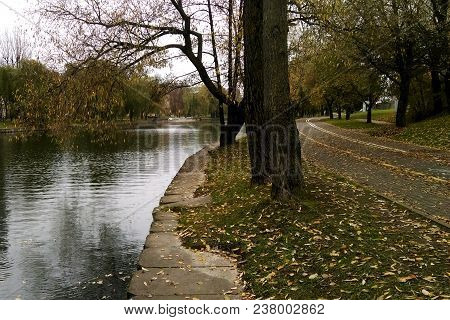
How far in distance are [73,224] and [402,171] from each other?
917cm

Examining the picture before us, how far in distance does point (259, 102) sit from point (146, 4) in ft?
26.8

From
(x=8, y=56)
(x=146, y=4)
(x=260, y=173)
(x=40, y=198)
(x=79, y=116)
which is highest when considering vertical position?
(x=8, y=56)

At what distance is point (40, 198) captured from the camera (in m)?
14.1

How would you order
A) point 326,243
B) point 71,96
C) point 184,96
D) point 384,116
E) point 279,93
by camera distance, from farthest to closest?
point 384,116
point 184,96
point 71,96
point 279,93
point 326,243

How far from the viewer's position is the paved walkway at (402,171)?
8.88m

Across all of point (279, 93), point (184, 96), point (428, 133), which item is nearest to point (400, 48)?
point (428, 133)

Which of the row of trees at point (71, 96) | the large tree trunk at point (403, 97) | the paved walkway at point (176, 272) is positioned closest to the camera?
the paved walkway at point (176, 272)

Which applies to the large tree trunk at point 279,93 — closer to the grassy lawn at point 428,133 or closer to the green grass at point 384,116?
the grassy lawn at point 428,133

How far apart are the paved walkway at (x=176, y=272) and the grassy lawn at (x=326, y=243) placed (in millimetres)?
236

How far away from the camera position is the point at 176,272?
6254 mm

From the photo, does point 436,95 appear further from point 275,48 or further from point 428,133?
point 275,48

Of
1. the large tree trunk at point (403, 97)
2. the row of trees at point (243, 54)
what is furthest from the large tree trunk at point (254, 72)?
the large tree trunk at point (403, 97)

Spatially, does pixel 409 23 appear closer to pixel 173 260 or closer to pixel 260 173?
pixel 260 173

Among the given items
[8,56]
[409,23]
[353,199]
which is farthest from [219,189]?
[8,56]
